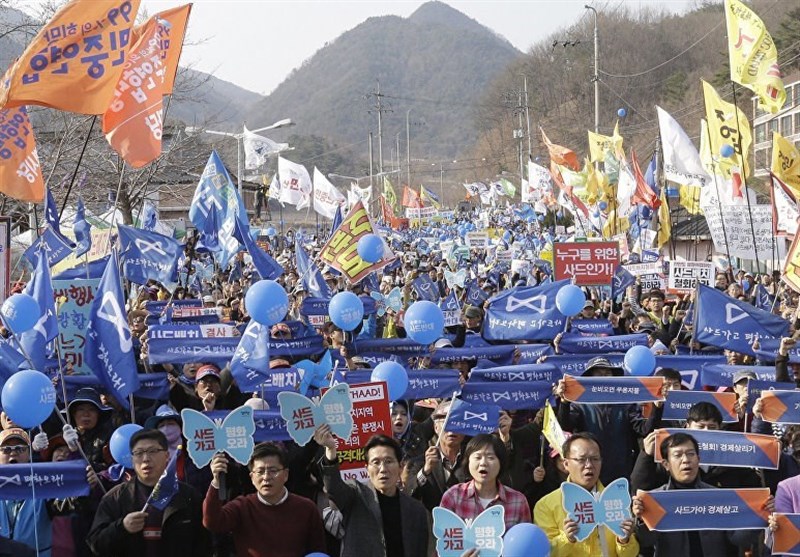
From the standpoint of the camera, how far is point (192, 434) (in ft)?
16.1

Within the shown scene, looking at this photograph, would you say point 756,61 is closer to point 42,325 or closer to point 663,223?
point 663,223

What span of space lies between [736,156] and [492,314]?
626 cm

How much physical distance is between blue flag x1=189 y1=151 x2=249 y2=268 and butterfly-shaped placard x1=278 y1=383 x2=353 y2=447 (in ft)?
24.8

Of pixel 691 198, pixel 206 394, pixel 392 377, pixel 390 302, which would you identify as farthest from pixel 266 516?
pixel 691 198

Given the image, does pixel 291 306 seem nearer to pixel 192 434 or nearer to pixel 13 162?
pixel 13 162

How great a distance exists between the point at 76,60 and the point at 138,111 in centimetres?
74

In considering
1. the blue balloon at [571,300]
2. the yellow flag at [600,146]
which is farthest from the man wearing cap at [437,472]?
the yellow flag at [600,146]

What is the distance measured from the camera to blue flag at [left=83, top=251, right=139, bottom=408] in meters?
6.72

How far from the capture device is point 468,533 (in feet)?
13.8

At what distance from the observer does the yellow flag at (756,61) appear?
13.4 m

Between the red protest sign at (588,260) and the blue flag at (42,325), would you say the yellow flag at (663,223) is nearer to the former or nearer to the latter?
the red protest sign at (588,260)

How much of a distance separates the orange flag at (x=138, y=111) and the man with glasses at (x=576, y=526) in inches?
226

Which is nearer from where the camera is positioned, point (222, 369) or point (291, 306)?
point (222, 369)

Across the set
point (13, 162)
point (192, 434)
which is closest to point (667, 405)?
point (192, 434)
